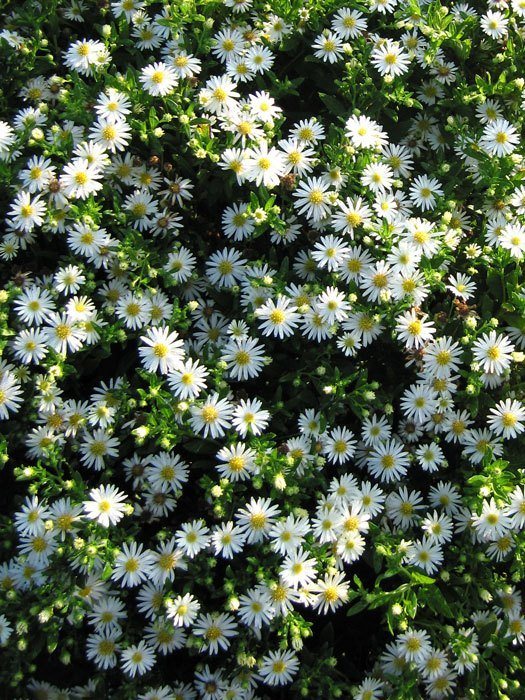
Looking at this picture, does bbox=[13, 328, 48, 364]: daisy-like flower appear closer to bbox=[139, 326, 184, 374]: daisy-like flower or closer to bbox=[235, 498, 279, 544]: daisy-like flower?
bbox=[139, 326, 184, 374]: daisy-like flower

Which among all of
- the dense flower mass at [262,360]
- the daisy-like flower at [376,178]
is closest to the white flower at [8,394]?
the dense flower mass at [262,360]

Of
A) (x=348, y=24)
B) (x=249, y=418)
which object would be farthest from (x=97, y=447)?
(x=348, y=24)

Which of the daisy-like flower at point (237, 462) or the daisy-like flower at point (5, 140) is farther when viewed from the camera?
the daisy-like flower at point (5, 140)

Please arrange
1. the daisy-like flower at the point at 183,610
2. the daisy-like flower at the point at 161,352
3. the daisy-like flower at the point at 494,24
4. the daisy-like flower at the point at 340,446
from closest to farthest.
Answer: the daisy-like flower at the point at 183,610 → the daisy-like flower at the point at 161,352 → the daisy-like flower at the point at 340,446 → the daisy-like flower at the point at 494,24

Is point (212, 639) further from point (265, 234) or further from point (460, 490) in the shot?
point (265, 234)

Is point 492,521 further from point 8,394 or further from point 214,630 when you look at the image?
point 8,394

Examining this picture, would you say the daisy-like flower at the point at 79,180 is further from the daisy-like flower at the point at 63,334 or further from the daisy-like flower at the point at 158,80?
the daisy-like flower at the point at 63,334

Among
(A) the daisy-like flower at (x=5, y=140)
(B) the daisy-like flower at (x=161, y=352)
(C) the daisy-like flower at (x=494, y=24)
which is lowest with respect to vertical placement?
(B) the daisy-like flower at (x=161, y=352)

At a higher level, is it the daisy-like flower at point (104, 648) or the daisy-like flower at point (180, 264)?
the daisy-like flower at point (180, 264)
